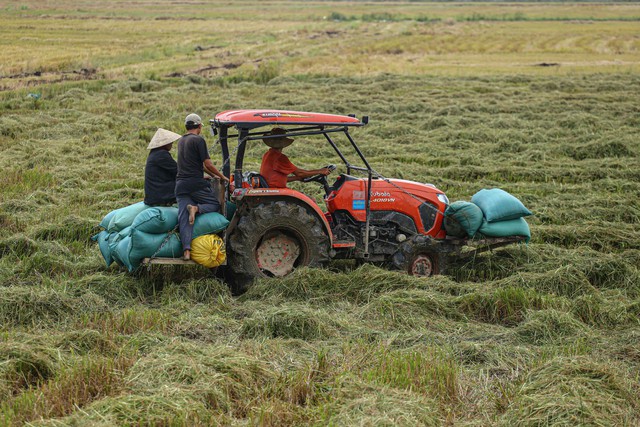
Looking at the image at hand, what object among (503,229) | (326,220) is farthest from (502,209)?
(326,220)

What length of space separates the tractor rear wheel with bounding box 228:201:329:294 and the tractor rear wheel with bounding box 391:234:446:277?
91 centimetres

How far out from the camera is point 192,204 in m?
7.75

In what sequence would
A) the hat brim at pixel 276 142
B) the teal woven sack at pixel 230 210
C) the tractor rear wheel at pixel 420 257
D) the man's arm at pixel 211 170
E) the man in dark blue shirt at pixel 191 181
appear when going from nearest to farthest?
the man in dark blue shirt at pixel 191 181
the man's arm at pixel 211 170
the hat brim at pixel 276 142
the teal woven sack at pixel 230 210
the tractor rear wheel at pixel 420 257

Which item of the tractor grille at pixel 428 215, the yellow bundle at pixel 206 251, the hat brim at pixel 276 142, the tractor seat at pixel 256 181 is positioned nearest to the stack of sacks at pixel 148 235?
the yellow bundle at pixel 206 251

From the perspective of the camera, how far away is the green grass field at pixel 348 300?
5094 mm

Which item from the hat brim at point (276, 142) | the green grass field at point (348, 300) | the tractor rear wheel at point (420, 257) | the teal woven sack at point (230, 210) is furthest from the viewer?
the tractor rear wheel at point (420, 257)

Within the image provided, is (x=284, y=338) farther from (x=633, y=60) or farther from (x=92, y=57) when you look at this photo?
(x=633, y=60)

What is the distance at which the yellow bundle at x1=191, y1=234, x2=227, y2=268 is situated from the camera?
7.55m

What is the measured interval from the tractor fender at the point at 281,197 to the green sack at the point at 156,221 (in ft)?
2.59

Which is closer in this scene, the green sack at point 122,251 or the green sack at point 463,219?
the green sack at point 122,251

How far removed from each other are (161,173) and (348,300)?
97.1 inches

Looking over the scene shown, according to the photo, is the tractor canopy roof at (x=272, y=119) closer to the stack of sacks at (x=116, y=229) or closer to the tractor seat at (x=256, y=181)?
the tractor seat at (x=256, y=181)

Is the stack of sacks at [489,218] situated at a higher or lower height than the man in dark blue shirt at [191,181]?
lower

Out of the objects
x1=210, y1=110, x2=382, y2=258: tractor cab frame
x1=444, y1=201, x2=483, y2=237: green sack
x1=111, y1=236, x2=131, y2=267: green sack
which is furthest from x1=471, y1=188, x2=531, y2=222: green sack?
x1=111, y1=236, x2=131, y2=267: green sack
